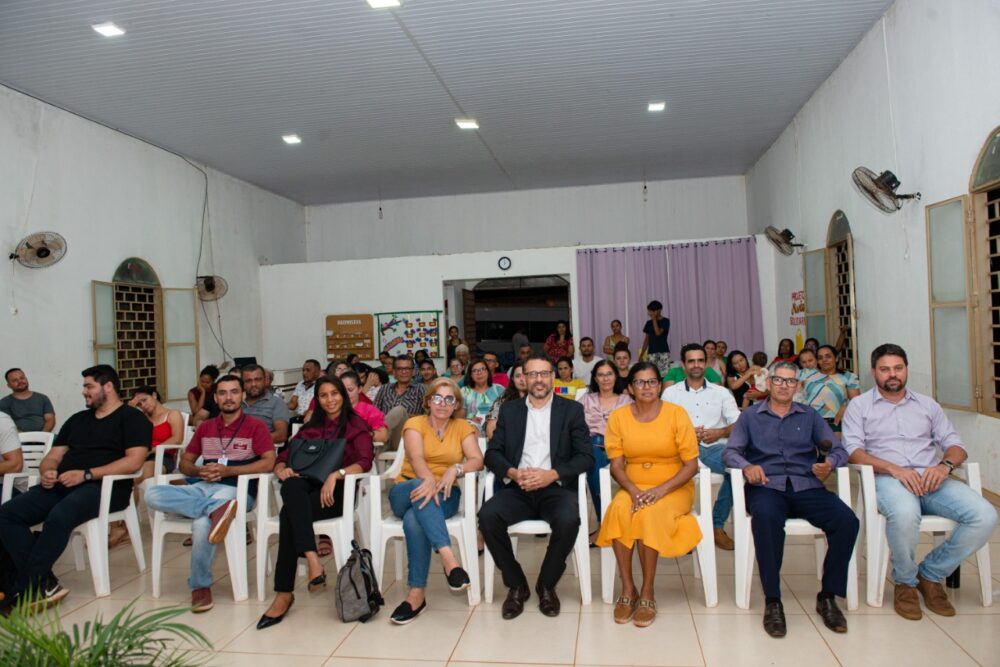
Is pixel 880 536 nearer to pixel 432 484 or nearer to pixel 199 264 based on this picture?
pixel 432 484

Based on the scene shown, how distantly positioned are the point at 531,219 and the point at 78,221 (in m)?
6.62

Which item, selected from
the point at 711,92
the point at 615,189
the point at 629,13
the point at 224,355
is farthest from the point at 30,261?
the point at 615,189

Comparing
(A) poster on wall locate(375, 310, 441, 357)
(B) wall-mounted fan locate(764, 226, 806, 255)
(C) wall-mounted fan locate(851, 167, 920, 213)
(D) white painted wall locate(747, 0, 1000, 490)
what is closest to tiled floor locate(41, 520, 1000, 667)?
(D) white painted wall locate(747, 0, 1000, 490)

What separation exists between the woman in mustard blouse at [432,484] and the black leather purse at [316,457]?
330 millimetres

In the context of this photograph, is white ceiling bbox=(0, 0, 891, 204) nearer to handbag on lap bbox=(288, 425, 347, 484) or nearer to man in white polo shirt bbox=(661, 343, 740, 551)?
man in white polo shirt bbox=(661, 343, 740, 551)

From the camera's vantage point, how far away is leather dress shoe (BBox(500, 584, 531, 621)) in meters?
3.13

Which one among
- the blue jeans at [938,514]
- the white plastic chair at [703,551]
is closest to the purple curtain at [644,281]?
the white plastic chair at [703,551]

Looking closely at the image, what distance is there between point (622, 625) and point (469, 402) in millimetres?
2491

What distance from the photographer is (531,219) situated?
38.9 ft

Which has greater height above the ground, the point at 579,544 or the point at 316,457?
the point at 316,457

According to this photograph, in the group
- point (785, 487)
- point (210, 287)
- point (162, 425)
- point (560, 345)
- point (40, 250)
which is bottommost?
point (785, 487)

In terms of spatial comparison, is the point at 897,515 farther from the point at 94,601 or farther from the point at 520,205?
the point at 520,205

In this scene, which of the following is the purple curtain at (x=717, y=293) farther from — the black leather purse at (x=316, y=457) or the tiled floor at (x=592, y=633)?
the black leather purse at (x=316, y=457)

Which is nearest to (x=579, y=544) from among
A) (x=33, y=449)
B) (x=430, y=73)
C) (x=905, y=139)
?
(x=33, y=449)
